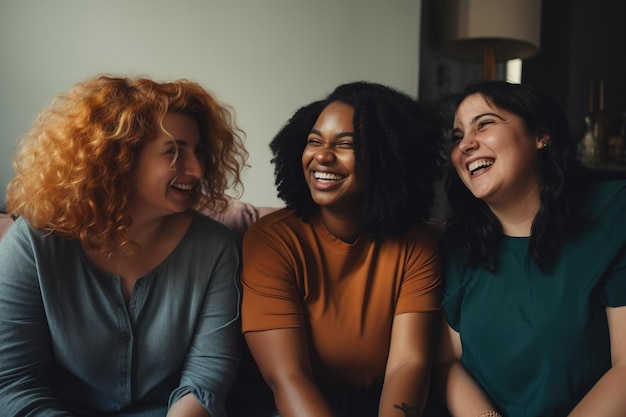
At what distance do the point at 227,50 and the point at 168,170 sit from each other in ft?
4.04

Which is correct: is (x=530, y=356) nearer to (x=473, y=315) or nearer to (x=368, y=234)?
(x=473, y=315)

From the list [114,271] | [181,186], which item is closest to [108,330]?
[114,271]

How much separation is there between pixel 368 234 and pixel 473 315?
317 millimetres

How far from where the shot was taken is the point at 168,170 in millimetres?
1135

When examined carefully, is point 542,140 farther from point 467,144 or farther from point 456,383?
point 456,383

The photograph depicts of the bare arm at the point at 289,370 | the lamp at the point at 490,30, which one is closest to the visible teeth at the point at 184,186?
the bare arm at the point at 289,370

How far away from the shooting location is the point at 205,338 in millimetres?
1185

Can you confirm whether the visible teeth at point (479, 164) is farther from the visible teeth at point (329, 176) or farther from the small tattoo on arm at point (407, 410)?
the small tattoo on arm at point (407, 410)

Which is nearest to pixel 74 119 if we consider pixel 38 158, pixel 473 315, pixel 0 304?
pixel 38 158

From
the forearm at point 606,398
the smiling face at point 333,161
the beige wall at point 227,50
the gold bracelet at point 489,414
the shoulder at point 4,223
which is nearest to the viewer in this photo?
the forearm at point 606,398

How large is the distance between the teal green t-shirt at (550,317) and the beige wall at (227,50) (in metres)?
1.31

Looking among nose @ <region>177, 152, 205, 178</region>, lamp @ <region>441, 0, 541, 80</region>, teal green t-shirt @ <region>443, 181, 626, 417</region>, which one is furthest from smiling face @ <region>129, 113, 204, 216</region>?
lamp @ <region>441, 0, 541, 80</region>

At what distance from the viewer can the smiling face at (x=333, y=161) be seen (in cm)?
121

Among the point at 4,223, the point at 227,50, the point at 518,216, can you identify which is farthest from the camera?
the point at 227,50
